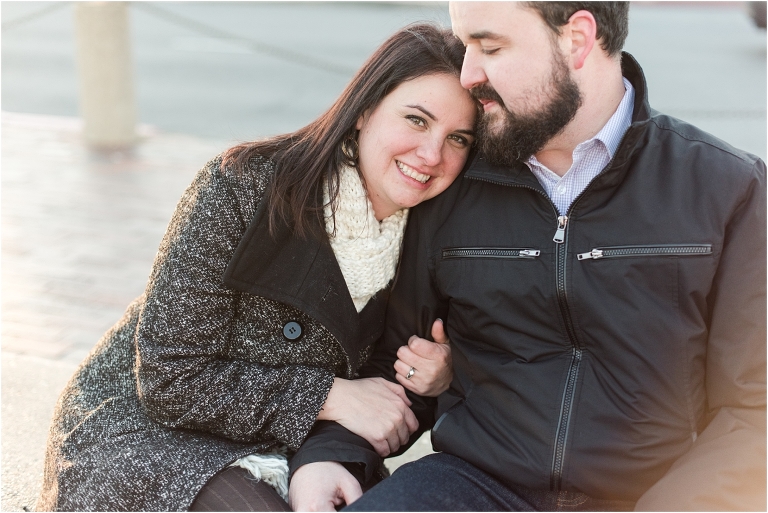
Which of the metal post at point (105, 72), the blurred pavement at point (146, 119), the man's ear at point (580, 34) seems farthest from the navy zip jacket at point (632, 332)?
the metal post at point (105, 72)

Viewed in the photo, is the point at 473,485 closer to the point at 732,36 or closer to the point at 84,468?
the point at 84,468

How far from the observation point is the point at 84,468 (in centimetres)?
235

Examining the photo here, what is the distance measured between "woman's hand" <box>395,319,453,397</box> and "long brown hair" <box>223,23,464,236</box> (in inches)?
20.1

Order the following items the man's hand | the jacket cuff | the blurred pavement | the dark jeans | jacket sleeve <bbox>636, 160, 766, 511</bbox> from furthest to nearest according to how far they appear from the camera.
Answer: the blurred pavement → the jacket cuff → the man's hand → the dark jeans → jacket sleeve <bbox>636, 160, 766, 511</bbox>

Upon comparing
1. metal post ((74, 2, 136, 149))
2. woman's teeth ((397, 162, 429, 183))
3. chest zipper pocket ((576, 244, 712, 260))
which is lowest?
metal post ((74, 2, 136, 149))

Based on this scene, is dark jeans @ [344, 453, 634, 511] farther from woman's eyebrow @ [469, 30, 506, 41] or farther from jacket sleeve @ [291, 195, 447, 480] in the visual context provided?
woman's eyebrow @ [469, 30, 506, 41]

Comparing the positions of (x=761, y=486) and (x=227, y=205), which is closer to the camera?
(x=761, y=486)

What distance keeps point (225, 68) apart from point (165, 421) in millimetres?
9391

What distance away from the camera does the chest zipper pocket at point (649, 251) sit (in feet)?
7.06

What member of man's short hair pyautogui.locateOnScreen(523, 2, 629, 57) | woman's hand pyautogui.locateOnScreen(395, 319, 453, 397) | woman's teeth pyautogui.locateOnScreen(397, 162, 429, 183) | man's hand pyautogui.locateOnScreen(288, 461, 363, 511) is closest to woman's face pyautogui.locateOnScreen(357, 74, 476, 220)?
woman's teeth pyautogui.locateOnScreen(397, 162, 429, 183)

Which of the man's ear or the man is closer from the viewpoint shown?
the man

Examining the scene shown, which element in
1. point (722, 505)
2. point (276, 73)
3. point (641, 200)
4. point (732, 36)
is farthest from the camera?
point (732, 36)

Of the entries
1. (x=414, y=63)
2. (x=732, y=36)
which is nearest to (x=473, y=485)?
(x=414, y=63)

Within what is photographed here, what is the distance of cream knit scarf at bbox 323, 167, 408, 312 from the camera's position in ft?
8.20
